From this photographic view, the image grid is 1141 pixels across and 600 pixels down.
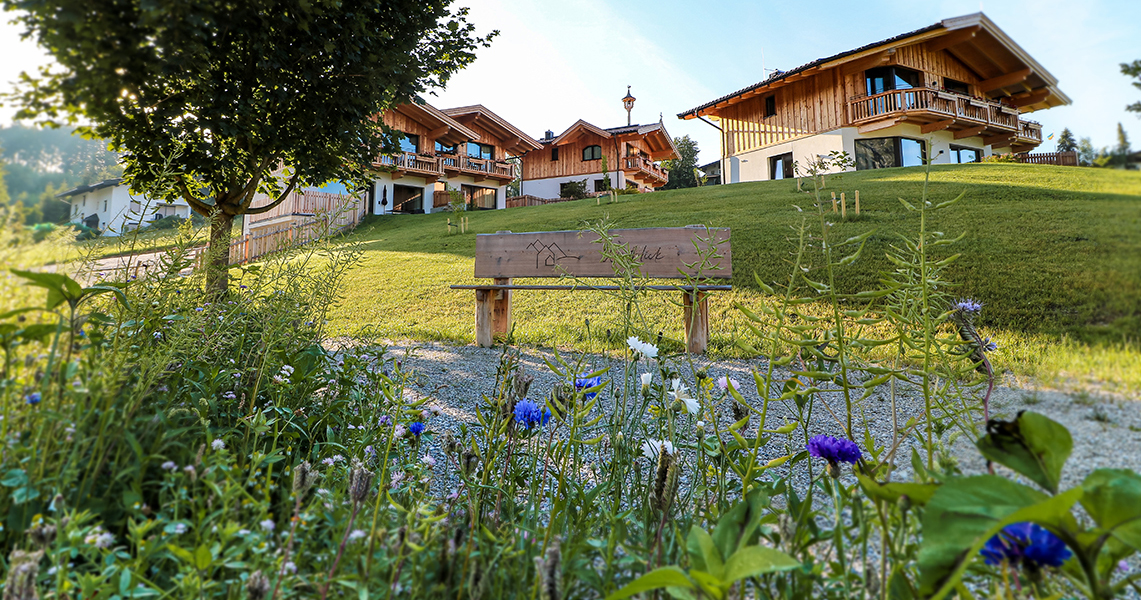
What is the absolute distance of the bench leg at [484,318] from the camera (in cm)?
525

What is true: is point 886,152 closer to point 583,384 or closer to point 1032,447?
point 583,384

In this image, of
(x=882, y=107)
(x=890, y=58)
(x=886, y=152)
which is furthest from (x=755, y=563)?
(x=886, y=152)

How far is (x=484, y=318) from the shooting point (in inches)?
207

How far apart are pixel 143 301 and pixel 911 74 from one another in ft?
72.1

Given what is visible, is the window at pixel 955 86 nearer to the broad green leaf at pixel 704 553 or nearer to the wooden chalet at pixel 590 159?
the wooden chalet at pixel 590 159

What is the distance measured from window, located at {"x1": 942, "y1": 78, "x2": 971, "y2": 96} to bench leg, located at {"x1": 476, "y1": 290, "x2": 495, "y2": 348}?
784 inches

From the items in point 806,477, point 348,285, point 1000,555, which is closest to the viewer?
point 1000,555

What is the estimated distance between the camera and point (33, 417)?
2.64 ft

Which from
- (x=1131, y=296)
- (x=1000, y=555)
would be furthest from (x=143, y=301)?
(x=1131, y=296)

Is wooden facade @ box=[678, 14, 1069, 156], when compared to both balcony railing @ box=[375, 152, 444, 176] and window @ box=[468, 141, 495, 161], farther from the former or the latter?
balcony railing @ box=[375, 152, 444, 176]

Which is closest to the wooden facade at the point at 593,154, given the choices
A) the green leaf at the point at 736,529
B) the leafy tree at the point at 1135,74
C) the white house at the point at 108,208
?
the white house at the point at 108,208

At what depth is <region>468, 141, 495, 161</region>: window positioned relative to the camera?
1032 inches

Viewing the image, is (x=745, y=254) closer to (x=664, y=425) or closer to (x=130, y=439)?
(x=664, y=425)

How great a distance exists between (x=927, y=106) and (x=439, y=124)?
18880 mm
